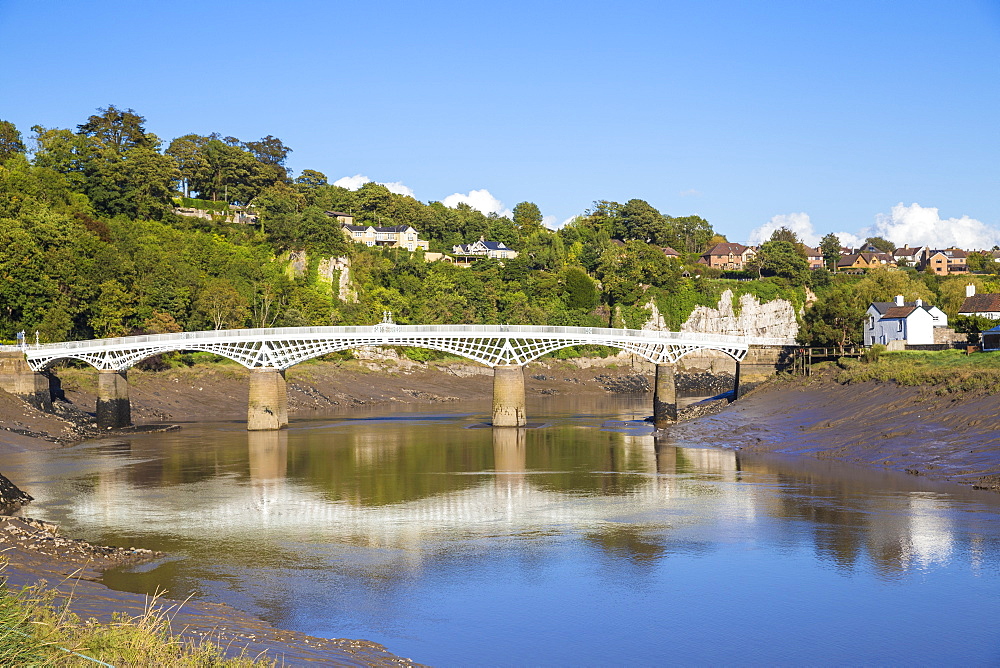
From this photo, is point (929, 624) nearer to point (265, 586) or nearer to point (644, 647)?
point (644, 647)

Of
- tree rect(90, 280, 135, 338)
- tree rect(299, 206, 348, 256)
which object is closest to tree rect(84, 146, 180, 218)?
tree rect(299, 206, 348, 256)

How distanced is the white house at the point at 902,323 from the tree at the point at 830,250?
374ft

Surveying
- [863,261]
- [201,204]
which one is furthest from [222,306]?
[863,261]

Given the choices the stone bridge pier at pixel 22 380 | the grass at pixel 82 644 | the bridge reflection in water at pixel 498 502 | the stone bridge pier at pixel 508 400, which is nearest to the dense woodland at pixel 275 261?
the stone bridge pier at pixel 22 380

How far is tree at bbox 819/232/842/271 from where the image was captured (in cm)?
18925

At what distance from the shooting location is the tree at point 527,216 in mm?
182788

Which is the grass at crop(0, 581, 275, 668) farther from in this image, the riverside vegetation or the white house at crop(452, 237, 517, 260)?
the white house at crop(452, 237, 517, 260)

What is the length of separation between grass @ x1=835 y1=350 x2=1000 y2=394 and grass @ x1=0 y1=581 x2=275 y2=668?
4448 centimetres

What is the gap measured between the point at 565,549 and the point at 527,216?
16044 centimetres

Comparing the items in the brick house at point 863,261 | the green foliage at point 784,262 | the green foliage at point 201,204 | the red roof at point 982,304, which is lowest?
the red roof at point 982,304

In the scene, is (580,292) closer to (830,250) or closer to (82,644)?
(830,250)

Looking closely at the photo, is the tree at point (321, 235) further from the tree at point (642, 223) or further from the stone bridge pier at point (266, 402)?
the tree at point (642, 223)

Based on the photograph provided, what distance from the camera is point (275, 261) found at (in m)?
125

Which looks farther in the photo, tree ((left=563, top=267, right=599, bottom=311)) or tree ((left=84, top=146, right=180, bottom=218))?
tree ((left=563, top=267, right=599, bottom=311))
